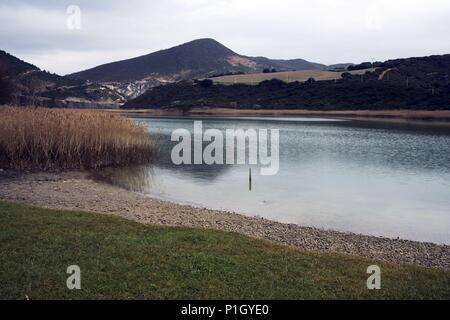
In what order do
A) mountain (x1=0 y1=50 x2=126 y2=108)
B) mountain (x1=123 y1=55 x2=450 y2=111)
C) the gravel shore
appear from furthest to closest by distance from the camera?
1. mountain (x1=0 y1=50 x2=126 y2=108)
2. mountain (x1=123 y1=55 x2=450 y2=111)
3. the gravel shore

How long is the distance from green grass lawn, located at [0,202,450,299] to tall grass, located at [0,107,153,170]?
9146mm

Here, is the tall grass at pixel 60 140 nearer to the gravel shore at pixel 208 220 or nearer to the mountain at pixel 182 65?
the gravel shore at pixel 208 220

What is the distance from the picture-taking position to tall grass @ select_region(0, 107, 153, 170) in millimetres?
16469

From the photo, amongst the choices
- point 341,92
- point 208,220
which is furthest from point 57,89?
point 208,220

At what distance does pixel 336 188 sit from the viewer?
57.2 feet

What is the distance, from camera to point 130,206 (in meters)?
11.6

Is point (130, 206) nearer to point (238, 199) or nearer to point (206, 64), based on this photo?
point (238, 199)

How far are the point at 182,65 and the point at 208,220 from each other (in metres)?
143

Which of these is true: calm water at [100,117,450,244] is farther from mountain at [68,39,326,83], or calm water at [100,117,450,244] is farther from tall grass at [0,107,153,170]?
mountain at [68,39,326,83]

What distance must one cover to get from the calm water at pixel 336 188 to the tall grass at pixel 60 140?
1144 mm

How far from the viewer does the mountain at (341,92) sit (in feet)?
207

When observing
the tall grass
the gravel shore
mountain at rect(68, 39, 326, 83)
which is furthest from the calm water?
mountain at rect(68, 39, 326, 83)
